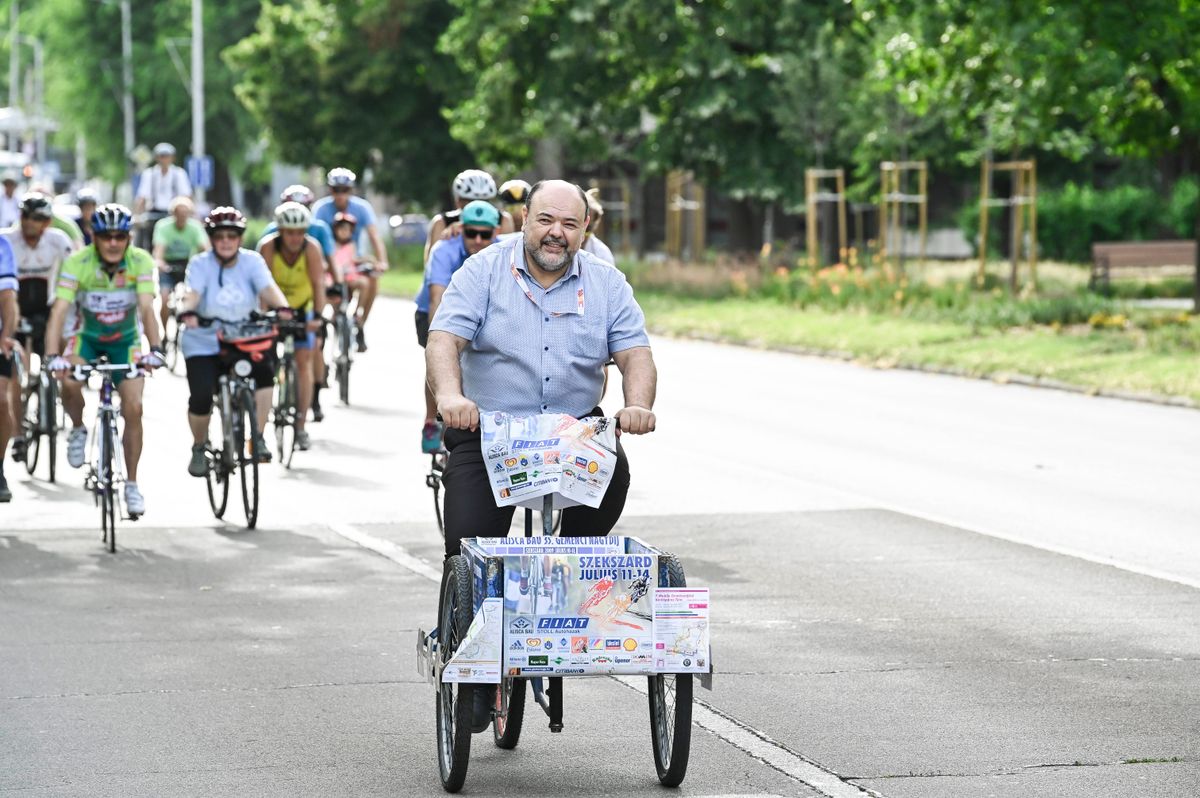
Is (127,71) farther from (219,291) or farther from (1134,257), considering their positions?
(219,291)

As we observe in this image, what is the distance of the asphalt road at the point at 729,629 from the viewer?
674cm

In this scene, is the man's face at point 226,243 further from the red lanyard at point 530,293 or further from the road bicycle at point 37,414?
the red lanyard at point 530,293

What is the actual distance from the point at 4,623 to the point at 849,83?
33835mm

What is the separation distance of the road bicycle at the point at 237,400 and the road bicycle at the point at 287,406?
1988 mm

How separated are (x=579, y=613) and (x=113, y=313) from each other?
269 inches

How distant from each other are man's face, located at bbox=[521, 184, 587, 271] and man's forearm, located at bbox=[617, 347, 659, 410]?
1.17 ft

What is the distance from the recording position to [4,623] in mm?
9312

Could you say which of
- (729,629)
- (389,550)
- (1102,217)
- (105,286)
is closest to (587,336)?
(729,629)

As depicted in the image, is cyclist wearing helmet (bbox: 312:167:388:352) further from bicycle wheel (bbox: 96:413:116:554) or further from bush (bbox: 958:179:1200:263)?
bush (bbox: 958:179:1200:263)

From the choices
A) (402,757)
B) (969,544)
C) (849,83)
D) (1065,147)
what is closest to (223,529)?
(969,544)

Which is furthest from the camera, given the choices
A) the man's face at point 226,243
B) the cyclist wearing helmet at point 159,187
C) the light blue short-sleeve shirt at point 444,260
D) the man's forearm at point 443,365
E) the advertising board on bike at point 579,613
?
the cyclist wearing helmet at point 159,187

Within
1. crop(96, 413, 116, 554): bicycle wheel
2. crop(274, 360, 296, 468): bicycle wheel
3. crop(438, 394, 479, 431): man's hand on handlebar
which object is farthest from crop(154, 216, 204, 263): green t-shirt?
crop(438, 394, 479, 431): man's hand on handlebar

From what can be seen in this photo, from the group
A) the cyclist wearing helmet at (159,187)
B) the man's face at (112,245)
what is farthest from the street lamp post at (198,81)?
the man's face at (112,245)

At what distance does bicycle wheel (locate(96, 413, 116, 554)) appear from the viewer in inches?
455
